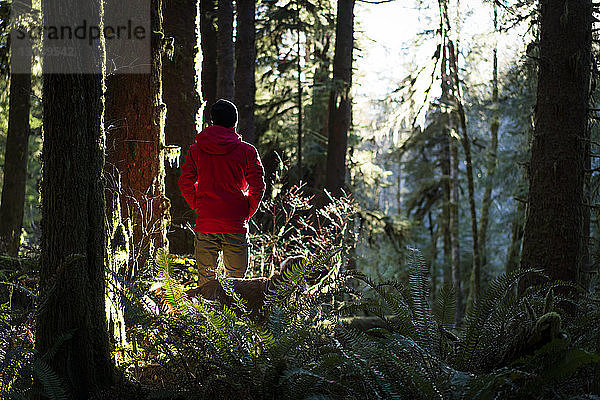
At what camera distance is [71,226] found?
2.88 meters

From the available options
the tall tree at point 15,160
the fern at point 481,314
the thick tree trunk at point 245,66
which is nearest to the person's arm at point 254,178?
the fern at point 481,314

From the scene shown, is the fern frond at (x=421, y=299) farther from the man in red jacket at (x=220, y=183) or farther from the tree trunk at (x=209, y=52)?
the tree trunk at (x=209, y=52)

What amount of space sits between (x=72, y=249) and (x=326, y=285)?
113 inches

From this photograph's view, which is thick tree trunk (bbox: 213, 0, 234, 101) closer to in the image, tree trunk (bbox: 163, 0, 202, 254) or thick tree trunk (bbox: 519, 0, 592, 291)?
tree trunk (bbox: 163, 0, 202, 254)

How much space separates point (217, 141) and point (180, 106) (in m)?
1.61

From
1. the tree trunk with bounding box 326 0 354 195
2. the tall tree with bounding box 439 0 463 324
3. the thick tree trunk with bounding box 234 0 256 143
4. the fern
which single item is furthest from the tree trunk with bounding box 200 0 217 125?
the fern

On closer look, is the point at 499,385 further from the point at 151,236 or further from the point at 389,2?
the point at 389,2

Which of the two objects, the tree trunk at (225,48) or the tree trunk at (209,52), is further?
the tree trunk at (209,52)

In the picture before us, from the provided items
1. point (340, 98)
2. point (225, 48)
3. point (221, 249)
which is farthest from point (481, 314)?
point (340, 98)

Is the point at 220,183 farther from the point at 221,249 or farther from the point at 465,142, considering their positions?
the point at 465,142

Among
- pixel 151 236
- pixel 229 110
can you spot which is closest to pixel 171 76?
pixel 229 110

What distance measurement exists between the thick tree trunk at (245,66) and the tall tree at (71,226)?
7.97 meters

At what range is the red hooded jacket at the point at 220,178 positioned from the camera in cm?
531

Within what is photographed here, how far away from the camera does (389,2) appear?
37.6 feet
